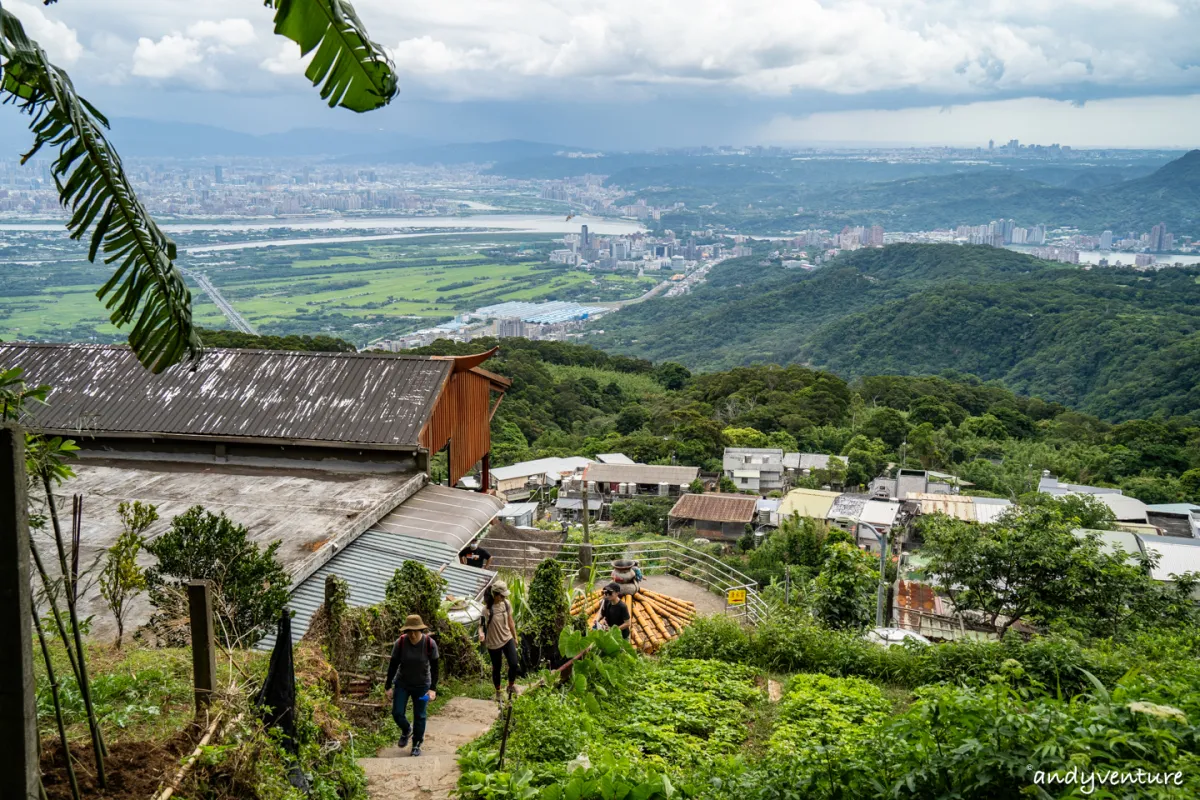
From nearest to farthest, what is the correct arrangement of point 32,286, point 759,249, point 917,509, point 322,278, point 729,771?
point 729,771, point 917,509, point 32,286, point 322,278, point 759,249

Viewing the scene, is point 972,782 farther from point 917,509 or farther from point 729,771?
point 917,509

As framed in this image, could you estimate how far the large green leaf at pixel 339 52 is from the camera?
249cm

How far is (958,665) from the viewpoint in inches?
288

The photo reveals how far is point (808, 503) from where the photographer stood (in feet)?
105

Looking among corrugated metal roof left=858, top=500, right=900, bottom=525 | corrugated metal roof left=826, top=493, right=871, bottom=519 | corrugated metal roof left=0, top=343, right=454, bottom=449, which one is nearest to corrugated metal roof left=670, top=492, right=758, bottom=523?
corrugated metal roof left=826, top=493, right=871, bottom=519

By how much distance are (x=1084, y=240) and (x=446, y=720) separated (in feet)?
688

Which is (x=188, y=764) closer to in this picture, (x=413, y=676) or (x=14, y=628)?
(x=14, y=628)

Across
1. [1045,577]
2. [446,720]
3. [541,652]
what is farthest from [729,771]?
[1045,577]

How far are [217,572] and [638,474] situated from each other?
31.4m

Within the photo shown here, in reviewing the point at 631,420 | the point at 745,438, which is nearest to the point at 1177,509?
the point at 745,438

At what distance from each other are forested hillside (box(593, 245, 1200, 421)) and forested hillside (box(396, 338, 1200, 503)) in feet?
37.9

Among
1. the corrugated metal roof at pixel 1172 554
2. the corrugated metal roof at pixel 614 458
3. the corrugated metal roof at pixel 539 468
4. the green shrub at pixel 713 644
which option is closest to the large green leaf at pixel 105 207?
the green shrub at pixel 713 644

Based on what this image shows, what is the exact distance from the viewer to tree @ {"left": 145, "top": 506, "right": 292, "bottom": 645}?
627 cm

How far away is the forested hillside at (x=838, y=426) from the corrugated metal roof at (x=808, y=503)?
16.8 feet
